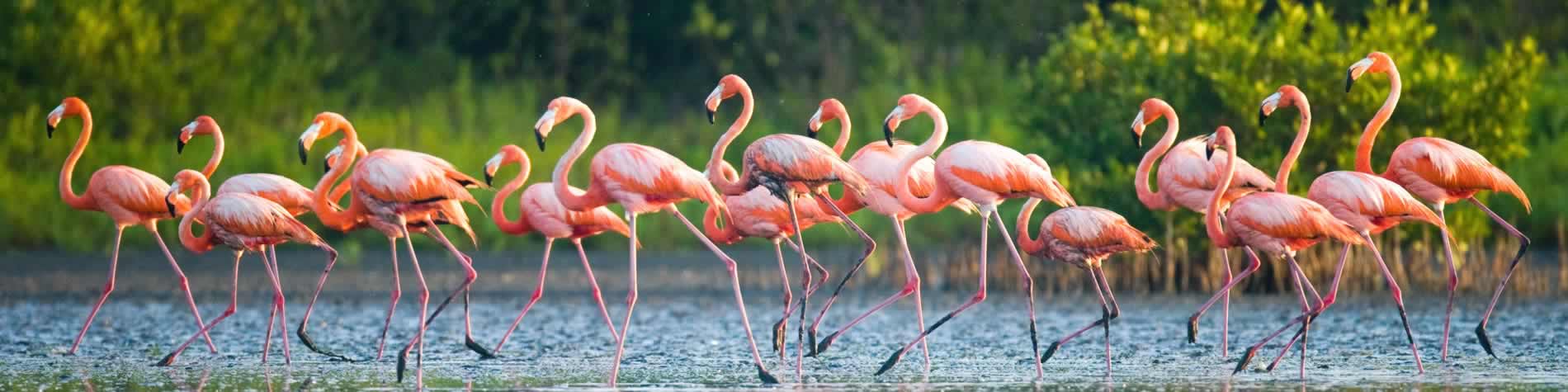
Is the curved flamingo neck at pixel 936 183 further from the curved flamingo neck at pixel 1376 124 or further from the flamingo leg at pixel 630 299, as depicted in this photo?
the curved flamingo neck at pixel 1376 124

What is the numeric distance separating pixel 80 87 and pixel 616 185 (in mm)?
13339

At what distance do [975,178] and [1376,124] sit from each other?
7.22 feet

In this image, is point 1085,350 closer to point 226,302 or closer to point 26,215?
point 226,302

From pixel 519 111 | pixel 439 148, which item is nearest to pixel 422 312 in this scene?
pixel 439 148

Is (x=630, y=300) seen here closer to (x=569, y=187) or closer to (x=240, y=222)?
(x=569, y=187)

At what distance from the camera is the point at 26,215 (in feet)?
61.6

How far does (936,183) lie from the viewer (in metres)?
9.47

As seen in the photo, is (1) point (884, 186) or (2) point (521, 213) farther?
(2) point (521, 213)

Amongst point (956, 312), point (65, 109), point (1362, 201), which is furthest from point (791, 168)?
point (65, 109)

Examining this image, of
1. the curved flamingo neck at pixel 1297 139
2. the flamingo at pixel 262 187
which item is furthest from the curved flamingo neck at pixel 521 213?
the curved flamingo neck at pixel 1297 139

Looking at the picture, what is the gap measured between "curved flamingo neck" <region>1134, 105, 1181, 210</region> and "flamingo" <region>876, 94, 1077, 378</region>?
610 millimetres

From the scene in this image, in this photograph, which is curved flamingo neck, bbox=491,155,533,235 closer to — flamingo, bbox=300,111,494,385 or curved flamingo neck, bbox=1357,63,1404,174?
flamingo, bbox=300,111,494,385

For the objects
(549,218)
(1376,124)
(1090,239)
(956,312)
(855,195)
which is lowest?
(956,312)

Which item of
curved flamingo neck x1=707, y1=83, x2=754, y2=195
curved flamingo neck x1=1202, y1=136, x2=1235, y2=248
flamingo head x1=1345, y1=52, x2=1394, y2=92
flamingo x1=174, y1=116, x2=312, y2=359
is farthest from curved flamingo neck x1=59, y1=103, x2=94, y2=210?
flamingo head x1=1345, y1=52, x2=1394, y2=92
